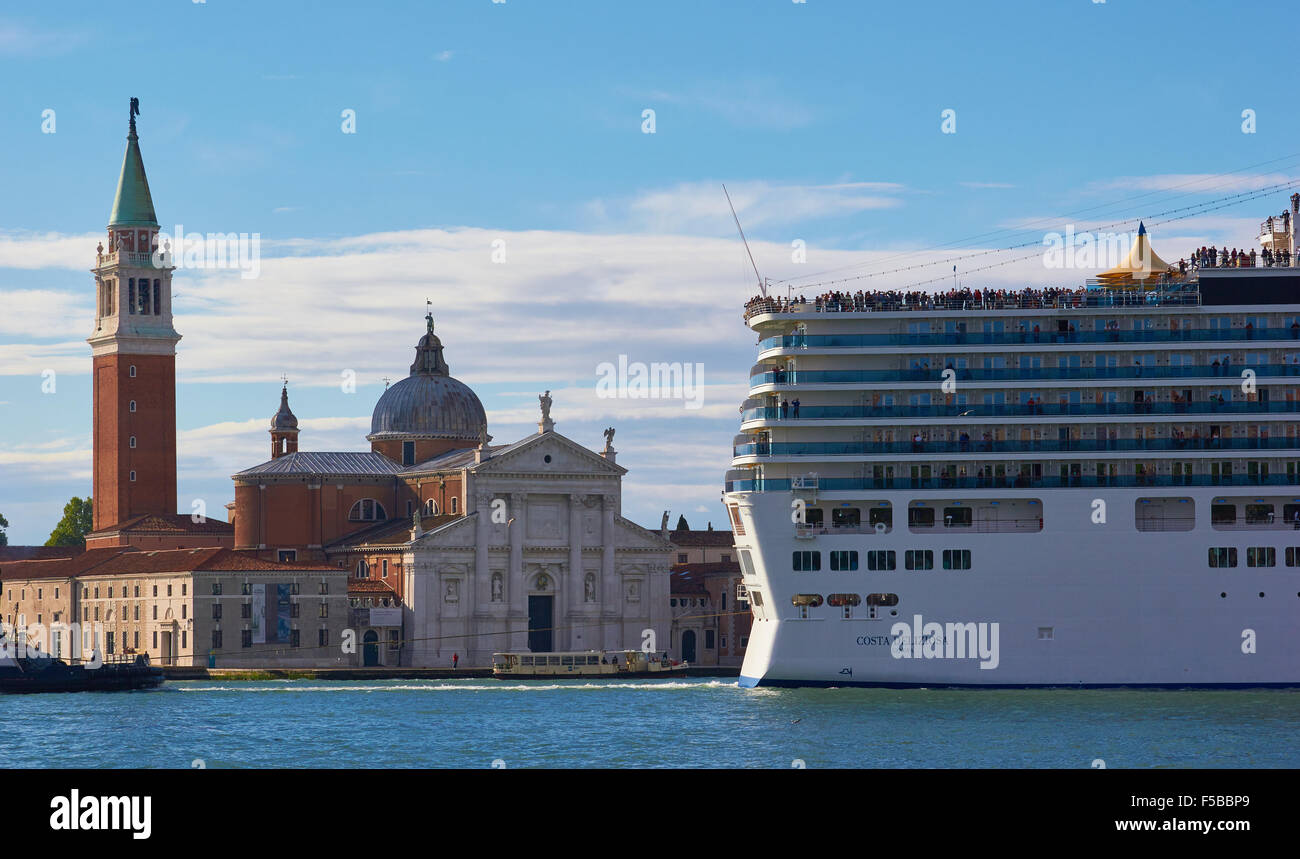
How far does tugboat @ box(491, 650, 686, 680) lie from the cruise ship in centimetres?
3651

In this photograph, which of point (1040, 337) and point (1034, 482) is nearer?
point (1034, 482)

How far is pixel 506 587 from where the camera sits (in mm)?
116562

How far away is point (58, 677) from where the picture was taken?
82125 millimetres

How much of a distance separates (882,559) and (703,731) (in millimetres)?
11686

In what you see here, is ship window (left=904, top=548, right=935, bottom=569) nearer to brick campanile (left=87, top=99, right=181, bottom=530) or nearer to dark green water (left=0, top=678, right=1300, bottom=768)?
dark green water (left=0, top=678, right=1300, bottom=768)

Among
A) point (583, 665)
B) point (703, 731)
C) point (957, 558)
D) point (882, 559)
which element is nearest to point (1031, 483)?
point (957, 558)

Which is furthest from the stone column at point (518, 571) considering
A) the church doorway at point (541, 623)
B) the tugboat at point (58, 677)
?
the tugboat at point (58, 677)

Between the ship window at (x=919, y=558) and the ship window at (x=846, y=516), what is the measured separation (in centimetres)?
254

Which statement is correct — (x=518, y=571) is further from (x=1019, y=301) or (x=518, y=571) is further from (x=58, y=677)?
(x=1019, y=301)

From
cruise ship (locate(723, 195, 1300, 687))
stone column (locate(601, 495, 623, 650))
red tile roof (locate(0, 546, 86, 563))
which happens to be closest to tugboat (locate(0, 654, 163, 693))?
cruise ship (locate(723, 195, 1300, 687))

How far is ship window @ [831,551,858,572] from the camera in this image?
64.1m

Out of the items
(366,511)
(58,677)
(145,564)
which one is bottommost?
→ (58,677)

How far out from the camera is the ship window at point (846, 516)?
65.9m
